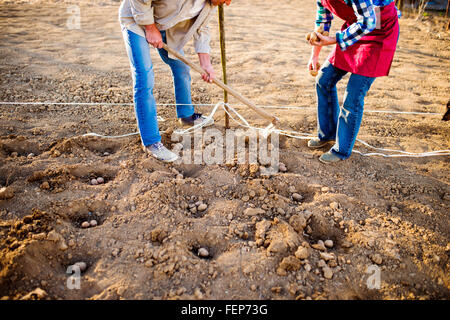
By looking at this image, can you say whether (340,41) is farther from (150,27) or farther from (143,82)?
(143,82)

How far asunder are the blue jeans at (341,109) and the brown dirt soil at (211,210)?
0.22 meters

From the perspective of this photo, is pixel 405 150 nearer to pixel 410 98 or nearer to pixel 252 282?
pixel 410 98

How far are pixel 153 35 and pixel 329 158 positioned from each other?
1.74 m

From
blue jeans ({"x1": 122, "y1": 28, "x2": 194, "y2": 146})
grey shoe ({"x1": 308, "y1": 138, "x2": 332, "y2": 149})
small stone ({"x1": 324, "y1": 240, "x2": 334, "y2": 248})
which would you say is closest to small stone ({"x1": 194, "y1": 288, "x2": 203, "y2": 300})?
small stone ({"x1": 324, "y1": 240, "x2": 334, "y2": 248})

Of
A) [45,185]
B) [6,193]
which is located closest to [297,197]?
[45,185]

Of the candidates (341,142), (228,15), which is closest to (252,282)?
(341,142)

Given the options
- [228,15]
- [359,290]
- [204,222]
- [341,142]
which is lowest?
[359,290]

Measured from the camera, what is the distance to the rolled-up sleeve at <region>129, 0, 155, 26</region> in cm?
213

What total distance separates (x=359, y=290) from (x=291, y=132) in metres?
1.75

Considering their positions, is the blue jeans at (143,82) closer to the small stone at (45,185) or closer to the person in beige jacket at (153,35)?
the person in beige jacket at (153,35)

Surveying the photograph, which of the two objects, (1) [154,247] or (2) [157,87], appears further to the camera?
(2) [157,87]

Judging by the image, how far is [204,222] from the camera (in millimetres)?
2035

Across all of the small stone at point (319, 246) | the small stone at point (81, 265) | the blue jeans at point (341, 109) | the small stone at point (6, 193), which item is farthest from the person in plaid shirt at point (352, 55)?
the small stone at point (6, 193)

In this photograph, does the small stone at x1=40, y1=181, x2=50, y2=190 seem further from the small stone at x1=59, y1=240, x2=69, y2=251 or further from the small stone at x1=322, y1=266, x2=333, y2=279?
the small stone at x1=322, y1=266, x2=333, y2=279
